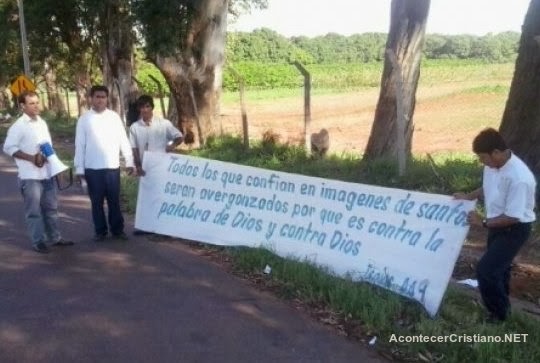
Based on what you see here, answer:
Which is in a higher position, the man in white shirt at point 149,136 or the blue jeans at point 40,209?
the man in white shirt at point 149,136

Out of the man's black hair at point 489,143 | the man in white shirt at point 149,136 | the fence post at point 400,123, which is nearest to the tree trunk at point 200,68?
the fence post at point 400,123

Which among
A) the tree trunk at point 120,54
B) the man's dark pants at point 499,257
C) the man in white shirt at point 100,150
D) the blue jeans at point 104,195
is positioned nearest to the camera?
the man's dark pants at point 499,257

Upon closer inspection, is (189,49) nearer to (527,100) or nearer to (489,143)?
(527,100)

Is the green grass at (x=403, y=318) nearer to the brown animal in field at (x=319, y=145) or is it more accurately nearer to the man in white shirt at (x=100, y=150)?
the man in white shirt at (x=100, y=150)

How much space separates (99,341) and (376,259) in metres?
2.50

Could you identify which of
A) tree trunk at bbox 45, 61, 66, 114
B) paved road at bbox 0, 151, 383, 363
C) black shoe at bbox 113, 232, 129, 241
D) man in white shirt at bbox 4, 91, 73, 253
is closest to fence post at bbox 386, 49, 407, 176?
paved road at bbox 0, 151, 383, 363

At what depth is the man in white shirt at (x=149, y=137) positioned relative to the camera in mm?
8141

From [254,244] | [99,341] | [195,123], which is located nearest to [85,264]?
[254,244]

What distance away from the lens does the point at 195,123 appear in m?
17.9

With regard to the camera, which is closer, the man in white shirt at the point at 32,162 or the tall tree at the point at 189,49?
the man in white shirt at the point at 32,162

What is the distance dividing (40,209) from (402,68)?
6.76 meters

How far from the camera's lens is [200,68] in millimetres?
17828

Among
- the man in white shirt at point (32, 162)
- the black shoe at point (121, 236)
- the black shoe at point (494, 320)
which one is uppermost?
the man in white shirt at point (32, 162)

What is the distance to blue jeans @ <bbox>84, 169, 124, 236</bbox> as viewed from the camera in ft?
25.0
